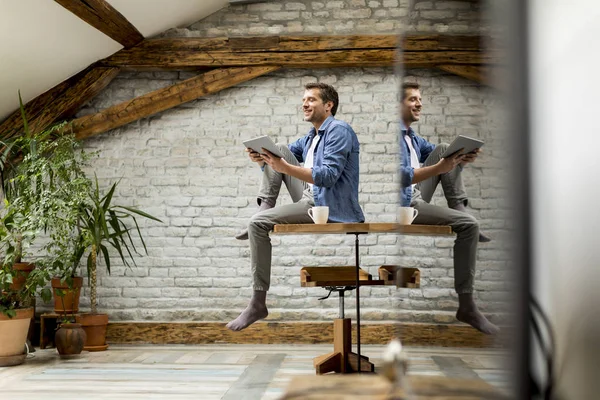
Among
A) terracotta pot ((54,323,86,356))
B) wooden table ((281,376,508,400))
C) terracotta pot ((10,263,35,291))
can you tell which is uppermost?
wooden table ((281,376,508,400))

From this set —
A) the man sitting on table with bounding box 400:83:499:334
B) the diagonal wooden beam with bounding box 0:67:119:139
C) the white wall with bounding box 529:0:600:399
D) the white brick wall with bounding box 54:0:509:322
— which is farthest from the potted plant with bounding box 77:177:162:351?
the white wall with bounding box 529:0:600:399

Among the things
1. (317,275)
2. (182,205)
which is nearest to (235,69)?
(182,205)

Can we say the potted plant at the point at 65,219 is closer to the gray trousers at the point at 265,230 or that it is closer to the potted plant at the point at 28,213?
the potted plant at the point at 28,213

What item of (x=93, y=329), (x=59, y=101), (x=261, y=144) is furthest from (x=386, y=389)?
(x=59, y=101)

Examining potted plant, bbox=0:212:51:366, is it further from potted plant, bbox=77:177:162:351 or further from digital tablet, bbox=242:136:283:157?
digital tablet, bbox=242:136:283:157

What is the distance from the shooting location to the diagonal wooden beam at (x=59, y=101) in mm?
5117

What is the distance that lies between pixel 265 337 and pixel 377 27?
9.16 feet

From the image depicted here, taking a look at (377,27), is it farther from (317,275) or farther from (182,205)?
(317,275)

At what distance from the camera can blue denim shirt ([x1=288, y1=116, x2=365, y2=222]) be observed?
3.64 metres

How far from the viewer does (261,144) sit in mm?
3182

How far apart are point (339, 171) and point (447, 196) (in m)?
3.00

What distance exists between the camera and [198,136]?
215 inches

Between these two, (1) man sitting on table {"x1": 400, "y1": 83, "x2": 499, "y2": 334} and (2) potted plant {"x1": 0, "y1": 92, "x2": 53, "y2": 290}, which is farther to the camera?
(2) potted plant {"x1": 0, "y1": 92, "x2": 53, "y2": 290}

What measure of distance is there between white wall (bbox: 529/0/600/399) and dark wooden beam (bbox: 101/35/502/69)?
4.94 metres
